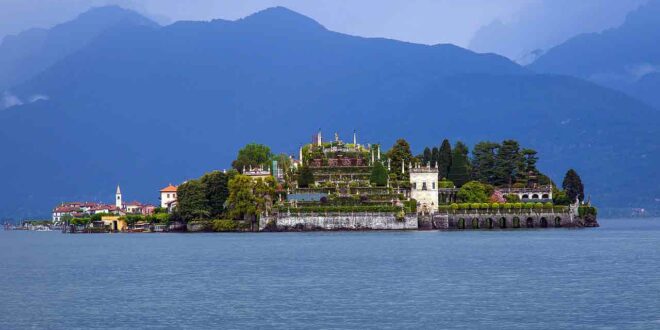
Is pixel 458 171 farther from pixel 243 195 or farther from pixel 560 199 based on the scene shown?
pixel 243 195

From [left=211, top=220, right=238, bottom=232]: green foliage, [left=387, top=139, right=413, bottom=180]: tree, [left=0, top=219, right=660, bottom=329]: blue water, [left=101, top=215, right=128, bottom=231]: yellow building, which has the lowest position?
[left=0, top=219, right=660, bottom=329]: blue water

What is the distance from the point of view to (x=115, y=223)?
193250 mm

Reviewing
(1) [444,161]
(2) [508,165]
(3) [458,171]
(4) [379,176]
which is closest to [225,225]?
(4) [379,176]

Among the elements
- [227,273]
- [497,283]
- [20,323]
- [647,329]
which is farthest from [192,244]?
[647,329]

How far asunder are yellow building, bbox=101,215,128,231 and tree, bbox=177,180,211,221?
26892 mm

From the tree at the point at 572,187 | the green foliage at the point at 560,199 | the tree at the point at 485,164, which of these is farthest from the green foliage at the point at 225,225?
the tree at the point at 572,187

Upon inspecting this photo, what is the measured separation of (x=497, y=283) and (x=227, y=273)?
62.1 feet

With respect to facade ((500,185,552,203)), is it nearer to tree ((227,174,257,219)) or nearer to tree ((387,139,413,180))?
tree ((387,139,413,180))

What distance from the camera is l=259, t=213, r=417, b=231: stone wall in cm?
14975

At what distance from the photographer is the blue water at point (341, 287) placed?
57.1 metres

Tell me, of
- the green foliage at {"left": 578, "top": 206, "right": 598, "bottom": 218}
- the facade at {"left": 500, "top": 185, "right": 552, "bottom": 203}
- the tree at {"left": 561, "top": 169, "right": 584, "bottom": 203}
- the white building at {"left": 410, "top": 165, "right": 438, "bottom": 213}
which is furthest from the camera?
the tree at {"left": 561, "top": 169, "right": 584, "bottom": 203}

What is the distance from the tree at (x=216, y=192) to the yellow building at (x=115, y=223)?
29280mm

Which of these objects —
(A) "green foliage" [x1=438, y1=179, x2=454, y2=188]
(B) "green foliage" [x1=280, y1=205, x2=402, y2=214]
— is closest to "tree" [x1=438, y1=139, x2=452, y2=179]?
(A) "green foliage" [x1=438, y1=179, x2=454, y2=188]

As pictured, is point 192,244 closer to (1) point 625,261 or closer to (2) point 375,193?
(2) point 375,193
